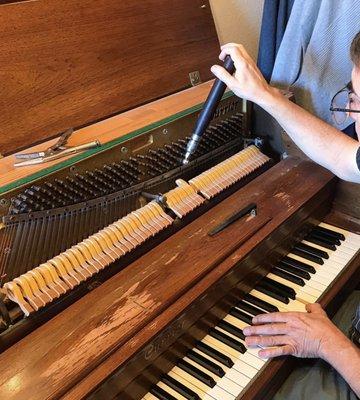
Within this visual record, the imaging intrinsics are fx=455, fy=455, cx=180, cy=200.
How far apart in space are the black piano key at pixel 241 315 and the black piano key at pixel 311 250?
35 cm

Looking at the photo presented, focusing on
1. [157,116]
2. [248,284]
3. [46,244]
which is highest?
[157,116]

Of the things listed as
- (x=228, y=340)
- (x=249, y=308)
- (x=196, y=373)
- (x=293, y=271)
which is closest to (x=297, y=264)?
(x=293, y=271)

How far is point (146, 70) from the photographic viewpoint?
1.37 metres

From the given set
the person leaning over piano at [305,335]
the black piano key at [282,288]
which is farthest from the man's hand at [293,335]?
the black piano key at [282,288]

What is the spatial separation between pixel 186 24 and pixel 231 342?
100cm

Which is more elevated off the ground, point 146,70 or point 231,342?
point 146,70

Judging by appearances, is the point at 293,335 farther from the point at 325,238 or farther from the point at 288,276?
the point at 325,238

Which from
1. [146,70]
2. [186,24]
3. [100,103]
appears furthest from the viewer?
[186,24]

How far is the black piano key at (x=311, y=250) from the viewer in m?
1.45

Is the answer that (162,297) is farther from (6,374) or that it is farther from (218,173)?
(218,173)

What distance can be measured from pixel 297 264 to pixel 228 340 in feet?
1.23

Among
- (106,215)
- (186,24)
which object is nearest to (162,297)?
(106,215)

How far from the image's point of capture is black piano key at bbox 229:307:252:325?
1.22 m

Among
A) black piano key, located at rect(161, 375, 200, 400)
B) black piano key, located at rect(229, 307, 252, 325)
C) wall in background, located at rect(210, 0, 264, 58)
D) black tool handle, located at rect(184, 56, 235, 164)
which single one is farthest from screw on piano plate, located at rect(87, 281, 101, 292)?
wall in background, located at rect(210, 0, 264, 58)
